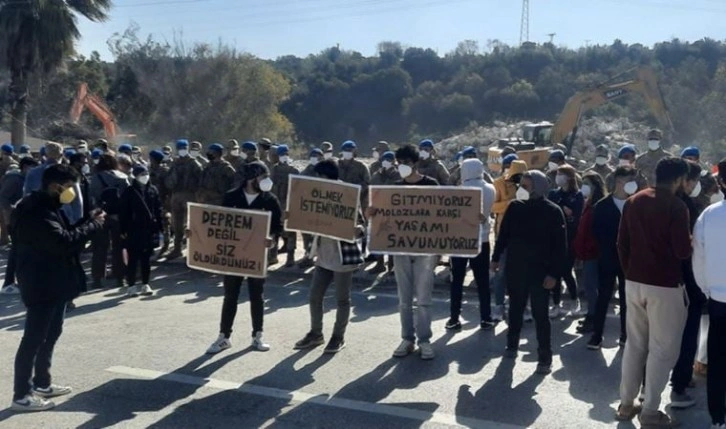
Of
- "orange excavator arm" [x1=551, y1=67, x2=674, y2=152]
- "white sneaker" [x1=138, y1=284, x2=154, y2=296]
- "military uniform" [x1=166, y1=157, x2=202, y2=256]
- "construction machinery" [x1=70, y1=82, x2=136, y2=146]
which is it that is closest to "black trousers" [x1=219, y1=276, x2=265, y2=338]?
"white sneaker" [x1=138, y1=284, x2=154, y2=296]

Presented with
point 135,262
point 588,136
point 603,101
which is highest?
point 603,101

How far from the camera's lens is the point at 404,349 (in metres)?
8.29

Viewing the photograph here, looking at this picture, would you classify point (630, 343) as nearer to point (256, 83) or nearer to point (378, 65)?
point (256, 83)

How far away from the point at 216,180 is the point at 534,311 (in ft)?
24.2

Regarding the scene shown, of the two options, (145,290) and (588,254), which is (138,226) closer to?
(145,290)

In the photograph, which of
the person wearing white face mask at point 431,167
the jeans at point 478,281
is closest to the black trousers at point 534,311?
the jeans at point 478,281

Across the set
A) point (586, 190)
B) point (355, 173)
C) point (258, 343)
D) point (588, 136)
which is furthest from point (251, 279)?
point (588, 136)

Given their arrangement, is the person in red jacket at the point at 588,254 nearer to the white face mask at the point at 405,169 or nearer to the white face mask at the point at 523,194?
the white face mask at the point at 523,194

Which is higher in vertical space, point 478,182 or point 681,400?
point 478,182

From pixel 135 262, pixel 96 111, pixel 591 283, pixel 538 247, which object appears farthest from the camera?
pixel 96 111

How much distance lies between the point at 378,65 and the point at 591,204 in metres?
74.7

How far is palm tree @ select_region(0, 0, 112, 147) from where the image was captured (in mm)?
28188

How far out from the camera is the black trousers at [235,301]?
27.9 feet

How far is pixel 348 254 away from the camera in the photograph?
838cm
